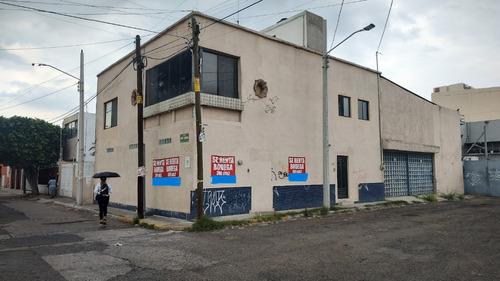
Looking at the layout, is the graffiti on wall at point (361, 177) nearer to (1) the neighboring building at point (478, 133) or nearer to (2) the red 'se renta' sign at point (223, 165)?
(2) the red 'se renta' sign at point (223, 165)

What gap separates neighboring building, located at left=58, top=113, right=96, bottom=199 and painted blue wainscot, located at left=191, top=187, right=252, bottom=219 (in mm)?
13025

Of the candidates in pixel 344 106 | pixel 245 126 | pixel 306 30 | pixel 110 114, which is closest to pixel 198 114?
pixel 245 126

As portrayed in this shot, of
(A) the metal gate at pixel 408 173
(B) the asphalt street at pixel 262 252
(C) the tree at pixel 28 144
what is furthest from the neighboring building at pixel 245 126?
(C) the tree at pixel 28 144

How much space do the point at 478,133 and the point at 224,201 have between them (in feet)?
105

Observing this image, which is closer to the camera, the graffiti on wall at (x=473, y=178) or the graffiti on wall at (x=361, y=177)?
the graffiti on wall at (x=361, y=177)

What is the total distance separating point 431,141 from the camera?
88.3 feet

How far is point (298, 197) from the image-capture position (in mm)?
17328

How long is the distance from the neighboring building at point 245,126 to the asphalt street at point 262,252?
9.40 ft

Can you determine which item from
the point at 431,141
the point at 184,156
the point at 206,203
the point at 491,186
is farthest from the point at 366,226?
the point at 491,186

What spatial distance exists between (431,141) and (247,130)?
17733mm

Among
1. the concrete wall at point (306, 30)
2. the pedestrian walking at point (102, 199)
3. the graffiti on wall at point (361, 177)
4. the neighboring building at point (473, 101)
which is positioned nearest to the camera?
the pedestrian walking at point (102, 199)

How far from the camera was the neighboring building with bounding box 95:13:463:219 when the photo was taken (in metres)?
14.6

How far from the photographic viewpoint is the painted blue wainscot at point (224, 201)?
1382 cm

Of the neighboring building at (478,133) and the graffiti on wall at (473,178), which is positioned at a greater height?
the neighboring building at (478,133)
